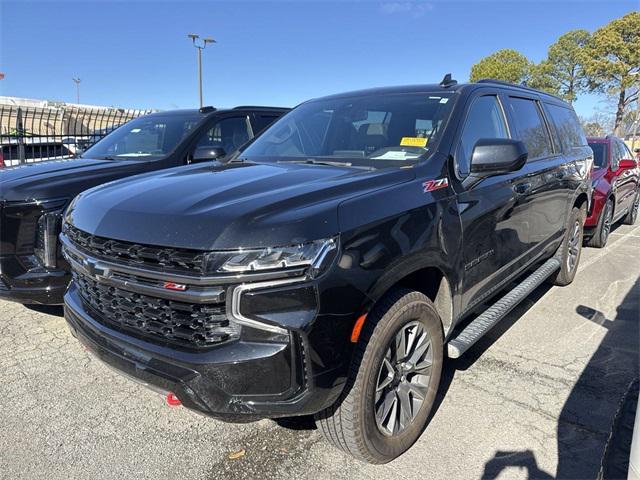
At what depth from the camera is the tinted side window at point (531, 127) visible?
12.6 feet

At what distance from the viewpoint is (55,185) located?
12.7ft

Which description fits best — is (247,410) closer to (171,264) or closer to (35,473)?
(171,264)

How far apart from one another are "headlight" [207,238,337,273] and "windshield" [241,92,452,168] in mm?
1101

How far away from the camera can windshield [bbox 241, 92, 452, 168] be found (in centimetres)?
295

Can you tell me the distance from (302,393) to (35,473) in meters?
1.58

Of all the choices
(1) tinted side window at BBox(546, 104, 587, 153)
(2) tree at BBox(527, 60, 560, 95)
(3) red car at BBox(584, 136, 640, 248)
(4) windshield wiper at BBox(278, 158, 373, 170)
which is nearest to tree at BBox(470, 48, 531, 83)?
(2) tree at BBox(527, 60, 560, 95)

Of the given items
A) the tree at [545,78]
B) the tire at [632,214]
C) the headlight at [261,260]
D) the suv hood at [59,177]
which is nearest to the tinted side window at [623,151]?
the tire at [632,214]

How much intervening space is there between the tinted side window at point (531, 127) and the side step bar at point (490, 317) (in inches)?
42.0

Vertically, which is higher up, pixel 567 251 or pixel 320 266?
pixel 320 266

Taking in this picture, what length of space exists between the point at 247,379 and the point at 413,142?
179cm

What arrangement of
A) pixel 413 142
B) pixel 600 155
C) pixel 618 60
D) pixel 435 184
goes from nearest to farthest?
pixel 435 184 → pixel 413 142 → pixel 600 155 → pixel 618 60

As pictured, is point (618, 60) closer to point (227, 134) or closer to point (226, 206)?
point (227, 134)

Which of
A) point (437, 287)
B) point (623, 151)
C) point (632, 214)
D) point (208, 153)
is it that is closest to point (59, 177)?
point (208, 153)

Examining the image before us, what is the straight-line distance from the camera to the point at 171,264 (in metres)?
1.96
